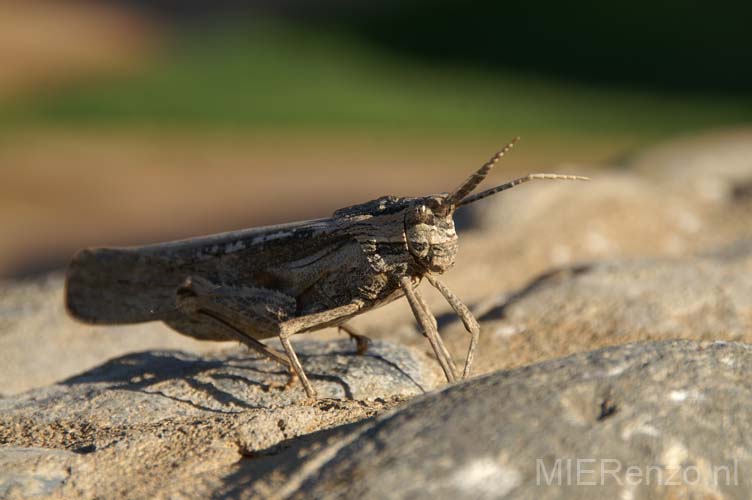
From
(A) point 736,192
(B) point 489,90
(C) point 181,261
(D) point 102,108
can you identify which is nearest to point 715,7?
(B) point 489,90

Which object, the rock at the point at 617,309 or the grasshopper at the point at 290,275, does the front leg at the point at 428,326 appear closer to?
the grasshopper at the point at 290,275

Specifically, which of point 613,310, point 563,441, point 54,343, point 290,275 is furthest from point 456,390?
point 54,343

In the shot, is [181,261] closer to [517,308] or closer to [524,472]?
[517,308]

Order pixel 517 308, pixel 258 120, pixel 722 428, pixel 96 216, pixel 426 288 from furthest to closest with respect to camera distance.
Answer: pixel 258 120
pixel 96 216
pixel 426 288
pixel 517 308
pixel 722 428

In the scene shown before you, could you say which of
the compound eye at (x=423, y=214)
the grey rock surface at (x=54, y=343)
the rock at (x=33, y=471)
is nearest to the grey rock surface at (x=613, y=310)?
the compound eye at (x=423, y=214)

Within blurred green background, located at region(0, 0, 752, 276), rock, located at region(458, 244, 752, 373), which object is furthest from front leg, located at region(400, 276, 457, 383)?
blurred green background, located at region(0, 0, 752, 276)

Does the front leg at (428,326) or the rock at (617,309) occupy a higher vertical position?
the front leg at (428,326)
